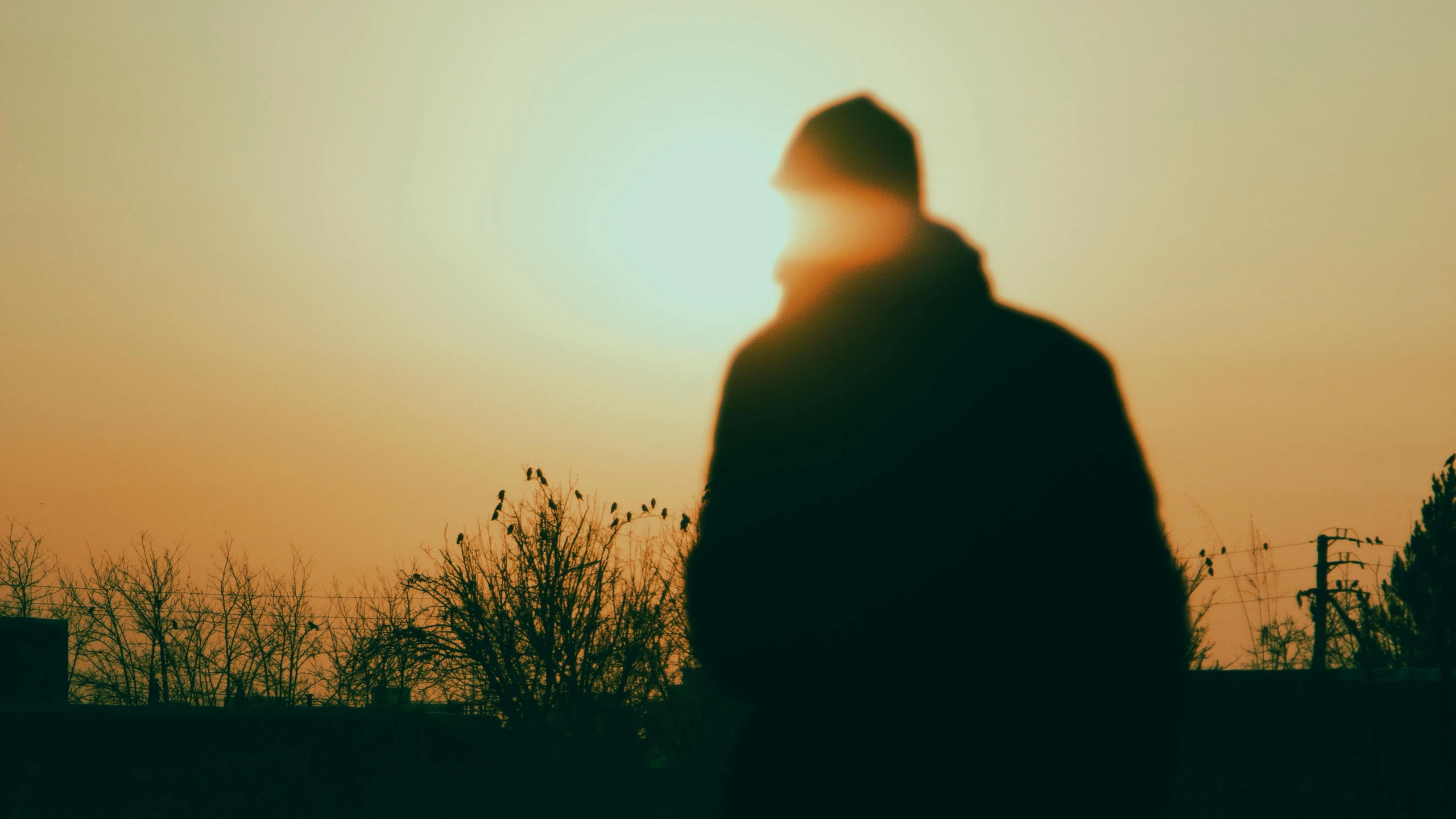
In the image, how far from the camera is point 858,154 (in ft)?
5.32

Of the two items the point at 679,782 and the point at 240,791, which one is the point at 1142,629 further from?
the point at 679,782

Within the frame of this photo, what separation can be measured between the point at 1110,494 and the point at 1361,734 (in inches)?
678

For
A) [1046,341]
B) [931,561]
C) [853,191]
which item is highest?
[853,191]

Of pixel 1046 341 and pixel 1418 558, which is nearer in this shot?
pixel 1046 341

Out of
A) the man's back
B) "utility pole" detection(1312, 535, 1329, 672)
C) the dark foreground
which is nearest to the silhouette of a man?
the man's back

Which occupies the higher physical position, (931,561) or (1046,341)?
(1046,341)

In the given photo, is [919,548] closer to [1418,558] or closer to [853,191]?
[853,191]

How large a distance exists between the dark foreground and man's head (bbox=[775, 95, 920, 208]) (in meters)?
14.0

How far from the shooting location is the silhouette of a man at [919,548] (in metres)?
1.42

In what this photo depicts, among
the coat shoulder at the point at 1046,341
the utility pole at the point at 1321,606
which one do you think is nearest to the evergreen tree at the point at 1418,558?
the utility pole at the point at 1321,606

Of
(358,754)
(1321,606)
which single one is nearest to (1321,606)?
(1321,606)

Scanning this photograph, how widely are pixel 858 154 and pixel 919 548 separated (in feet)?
1.79

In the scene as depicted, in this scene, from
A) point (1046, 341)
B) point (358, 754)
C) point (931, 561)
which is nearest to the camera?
point (931, 561)

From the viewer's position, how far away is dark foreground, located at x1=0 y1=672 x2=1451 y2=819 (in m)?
15.6
